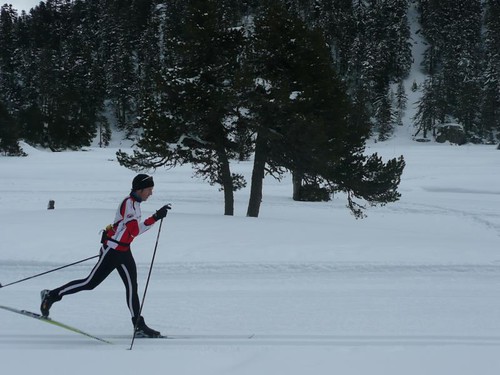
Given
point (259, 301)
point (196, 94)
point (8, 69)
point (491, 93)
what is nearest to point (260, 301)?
point (259, 301)

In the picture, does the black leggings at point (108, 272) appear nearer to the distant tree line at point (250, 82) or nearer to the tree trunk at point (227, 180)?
the distant tree line at point (250, 82)

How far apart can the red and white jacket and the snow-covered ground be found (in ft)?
3.96

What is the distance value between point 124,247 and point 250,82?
9.38 meters

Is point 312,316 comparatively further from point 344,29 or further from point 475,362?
point 344,29

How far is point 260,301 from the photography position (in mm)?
7145

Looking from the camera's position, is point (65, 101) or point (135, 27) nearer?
point (65, 101)

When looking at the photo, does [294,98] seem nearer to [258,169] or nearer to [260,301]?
[258,169]

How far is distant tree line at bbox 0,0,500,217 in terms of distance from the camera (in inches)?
582

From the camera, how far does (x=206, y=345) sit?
5176 mm

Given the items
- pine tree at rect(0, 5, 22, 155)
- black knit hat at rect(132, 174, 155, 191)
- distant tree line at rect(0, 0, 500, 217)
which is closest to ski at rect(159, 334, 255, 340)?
black knit hat at rect(132, 174, 155, 191)

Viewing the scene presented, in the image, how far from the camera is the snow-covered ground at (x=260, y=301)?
4.79m

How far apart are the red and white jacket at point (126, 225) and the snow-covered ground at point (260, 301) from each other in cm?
121

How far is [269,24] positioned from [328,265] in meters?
9.11

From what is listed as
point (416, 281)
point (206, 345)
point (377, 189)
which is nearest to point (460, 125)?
point (377, 189)
